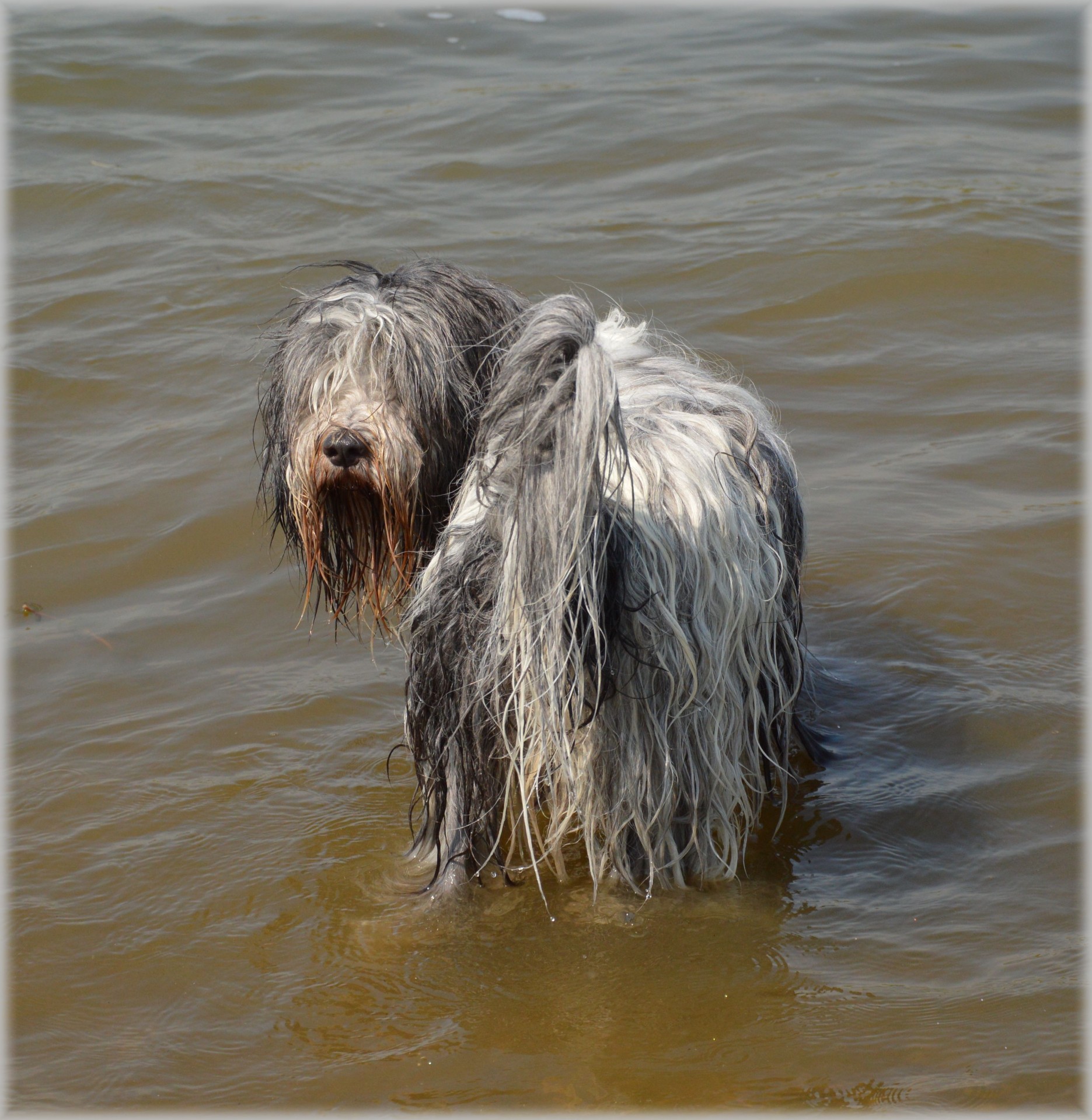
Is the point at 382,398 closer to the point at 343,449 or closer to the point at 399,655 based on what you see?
the point at 343,449

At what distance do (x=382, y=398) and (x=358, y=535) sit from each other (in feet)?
1.44

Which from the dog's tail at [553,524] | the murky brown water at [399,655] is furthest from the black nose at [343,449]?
the murky brown water at [399,655]

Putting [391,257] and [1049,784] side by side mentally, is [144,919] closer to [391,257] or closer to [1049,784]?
[1049,784]

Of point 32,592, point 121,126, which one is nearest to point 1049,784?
point 32,592

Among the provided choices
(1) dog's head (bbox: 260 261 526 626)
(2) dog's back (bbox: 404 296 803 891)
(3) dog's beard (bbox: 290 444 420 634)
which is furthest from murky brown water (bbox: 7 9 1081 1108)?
(1) dog's head (bbox: 260 261 526 626)

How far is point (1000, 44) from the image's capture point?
34.3 feet

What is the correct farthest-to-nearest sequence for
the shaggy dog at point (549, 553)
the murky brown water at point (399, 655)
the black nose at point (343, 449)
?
the black nose at point (343, 449), the murky brown water at point (399, 655), the shaggy dog at point (549, 553)

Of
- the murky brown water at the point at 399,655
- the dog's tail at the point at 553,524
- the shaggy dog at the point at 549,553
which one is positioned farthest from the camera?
the murky brown water at the point at 399,655

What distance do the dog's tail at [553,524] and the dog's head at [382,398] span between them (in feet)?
1.17

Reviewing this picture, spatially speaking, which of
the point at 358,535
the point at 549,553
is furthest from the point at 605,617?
the point at 358,535

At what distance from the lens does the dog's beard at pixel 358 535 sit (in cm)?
340

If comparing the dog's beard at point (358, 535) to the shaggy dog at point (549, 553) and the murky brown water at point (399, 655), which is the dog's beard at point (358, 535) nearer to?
the shaggy dog at point (549, 553)

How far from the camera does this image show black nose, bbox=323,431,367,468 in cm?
333

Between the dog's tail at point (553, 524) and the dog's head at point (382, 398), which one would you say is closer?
the dog's tail at point (553, 524)
